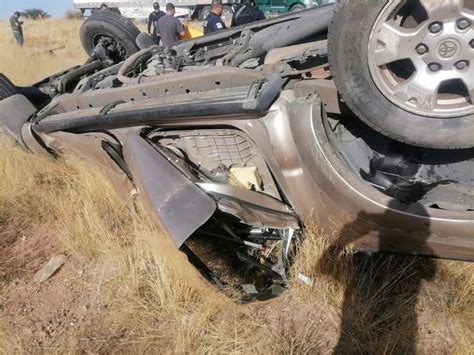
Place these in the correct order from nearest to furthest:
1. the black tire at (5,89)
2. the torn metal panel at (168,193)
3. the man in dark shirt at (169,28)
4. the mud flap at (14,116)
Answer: the torn metal panel at (168,193) < the mud flap at (14,116) < the black tire at (5,89) < the man in dark shirt at (169,28)

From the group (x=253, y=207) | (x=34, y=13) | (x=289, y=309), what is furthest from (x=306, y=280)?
(x=34, y=13)

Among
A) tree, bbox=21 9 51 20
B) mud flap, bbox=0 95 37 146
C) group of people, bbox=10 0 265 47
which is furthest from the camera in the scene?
tree, bbox=21 9 51 20

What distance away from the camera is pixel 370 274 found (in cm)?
256

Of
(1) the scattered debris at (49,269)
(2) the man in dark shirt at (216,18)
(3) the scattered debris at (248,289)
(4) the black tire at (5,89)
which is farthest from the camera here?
(2) the man in dark shirt at (216,18)

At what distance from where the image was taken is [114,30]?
4957 mm

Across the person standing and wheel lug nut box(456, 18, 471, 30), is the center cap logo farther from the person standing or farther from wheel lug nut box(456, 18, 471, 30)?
the person standing

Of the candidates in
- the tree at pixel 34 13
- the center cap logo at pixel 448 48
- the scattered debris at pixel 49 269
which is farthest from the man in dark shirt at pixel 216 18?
the tree at pixel 34 13

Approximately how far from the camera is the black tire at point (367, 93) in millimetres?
1709

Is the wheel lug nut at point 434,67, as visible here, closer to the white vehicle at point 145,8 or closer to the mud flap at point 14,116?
the mud flap at point 14,116

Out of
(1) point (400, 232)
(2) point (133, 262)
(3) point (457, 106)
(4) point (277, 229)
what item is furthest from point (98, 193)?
(3) point (457, 106)

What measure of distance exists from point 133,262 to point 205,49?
2.12 metres

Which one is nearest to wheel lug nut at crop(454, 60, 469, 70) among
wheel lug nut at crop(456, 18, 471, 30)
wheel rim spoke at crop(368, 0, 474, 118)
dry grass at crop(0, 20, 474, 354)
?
wheel rim spoke at crop(368, 0, 474, 118)

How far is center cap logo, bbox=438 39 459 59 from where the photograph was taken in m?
1.71

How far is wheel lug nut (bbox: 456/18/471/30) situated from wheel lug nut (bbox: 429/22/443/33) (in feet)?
0.20
